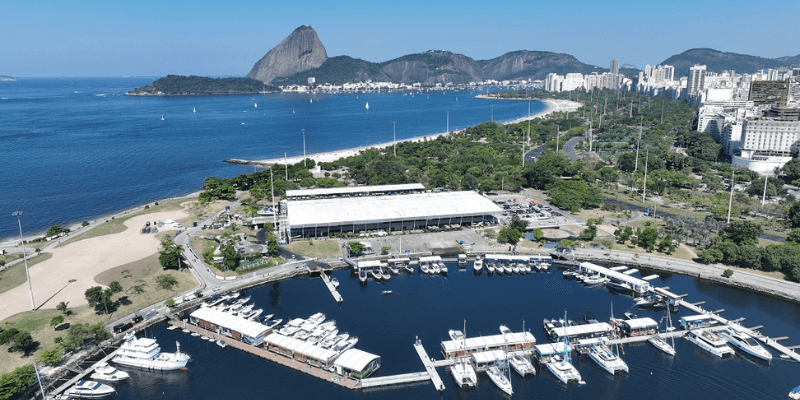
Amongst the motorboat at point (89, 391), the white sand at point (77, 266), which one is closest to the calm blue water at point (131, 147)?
the white sand at point (77, 266)

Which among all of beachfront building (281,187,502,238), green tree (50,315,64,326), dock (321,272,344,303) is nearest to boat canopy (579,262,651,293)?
beachfront building (281,187,502,238)

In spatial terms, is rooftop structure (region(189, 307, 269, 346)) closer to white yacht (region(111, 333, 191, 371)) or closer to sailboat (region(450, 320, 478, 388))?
white yacht (region(111, 333, 191, 371))

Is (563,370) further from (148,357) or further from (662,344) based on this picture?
(148,357)

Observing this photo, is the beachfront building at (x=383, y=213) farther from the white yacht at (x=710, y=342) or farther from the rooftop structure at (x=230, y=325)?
the white yacht at (x=710, y=342)

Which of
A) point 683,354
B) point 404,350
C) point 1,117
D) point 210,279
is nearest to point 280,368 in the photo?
point 404,350

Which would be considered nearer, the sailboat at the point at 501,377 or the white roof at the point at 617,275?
the sailboat at the point at 501,377

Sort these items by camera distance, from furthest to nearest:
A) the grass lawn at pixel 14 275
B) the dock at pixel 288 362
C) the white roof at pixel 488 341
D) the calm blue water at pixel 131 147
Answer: the calm blue water at pixel 131 147, the grass lawn at pixel 14 275, the white roof at pixel 488 341, the dock at pixel 288 362

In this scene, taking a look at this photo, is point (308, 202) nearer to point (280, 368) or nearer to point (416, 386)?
point (280, 368)
